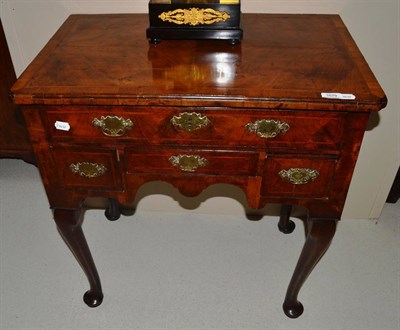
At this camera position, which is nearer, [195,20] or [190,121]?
[190,121]

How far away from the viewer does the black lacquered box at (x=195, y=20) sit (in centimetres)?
145

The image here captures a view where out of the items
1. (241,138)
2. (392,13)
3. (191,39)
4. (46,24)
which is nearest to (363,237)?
(392,13)

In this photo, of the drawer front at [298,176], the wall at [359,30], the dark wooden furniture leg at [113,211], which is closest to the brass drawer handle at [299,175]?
the drawer front at [298,176]

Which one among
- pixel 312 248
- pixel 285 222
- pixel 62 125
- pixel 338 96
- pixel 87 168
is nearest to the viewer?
pixel 338 96

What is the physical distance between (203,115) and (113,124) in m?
0.28

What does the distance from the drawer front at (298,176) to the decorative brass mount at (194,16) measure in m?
0.51

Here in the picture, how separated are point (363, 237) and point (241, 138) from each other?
1290 millimetres

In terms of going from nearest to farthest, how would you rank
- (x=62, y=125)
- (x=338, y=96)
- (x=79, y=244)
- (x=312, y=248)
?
1. (x=338, y=96)
2. (x=62, y=125)
3. (x=312, y=248)
4. (x=79, y=244)

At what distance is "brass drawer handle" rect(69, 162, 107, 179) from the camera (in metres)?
1.45

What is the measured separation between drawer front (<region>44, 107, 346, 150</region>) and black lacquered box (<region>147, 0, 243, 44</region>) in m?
0.35

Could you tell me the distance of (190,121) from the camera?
1.31 m

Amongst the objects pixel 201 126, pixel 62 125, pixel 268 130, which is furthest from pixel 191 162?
pixel 62 125

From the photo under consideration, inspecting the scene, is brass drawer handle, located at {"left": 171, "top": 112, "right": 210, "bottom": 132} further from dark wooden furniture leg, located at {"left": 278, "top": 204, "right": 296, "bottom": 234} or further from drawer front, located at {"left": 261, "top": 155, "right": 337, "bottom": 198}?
dark wooden furniture leg, located at {"left": 278, "top": 204, "right": 296, "bottom": 234}

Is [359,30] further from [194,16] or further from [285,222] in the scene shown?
Result: [285,222]
